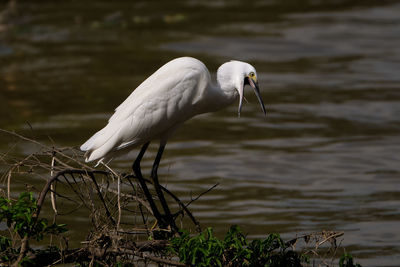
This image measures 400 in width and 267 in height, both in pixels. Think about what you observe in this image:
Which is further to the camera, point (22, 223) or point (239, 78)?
point (239, 78)

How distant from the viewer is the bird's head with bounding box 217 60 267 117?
6.08 m

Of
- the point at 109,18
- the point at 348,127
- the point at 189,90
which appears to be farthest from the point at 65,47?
the point at 189,90

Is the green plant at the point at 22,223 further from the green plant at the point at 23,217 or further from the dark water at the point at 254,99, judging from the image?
the dark water at the point at 254,99

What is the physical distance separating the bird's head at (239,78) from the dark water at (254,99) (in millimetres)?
2019

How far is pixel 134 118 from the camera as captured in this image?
6.13m

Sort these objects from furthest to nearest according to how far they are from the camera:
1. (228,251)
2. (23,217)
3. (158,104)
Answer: (158,104) < (228,251) < (23,217)

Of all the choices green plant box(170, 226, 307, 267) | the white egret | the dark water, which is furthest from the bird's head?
the dark water

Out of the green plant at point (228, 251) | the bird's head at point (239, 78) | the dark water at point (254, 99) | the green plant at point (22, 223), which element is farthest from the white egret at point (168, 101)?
the dark water at point (254, 99)

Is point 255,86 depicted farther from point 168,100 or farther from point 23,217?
point 23,217

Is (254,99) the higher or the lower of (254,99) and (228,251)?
the lower

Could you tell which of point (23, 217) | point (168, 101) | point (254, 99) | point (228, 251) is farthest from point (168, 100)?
point (254, 99)

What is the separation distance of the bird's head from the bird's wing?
0.46 feet

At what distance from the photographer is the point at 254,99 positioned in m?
13.0

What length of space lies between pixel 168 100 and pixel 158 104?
0.26ft
